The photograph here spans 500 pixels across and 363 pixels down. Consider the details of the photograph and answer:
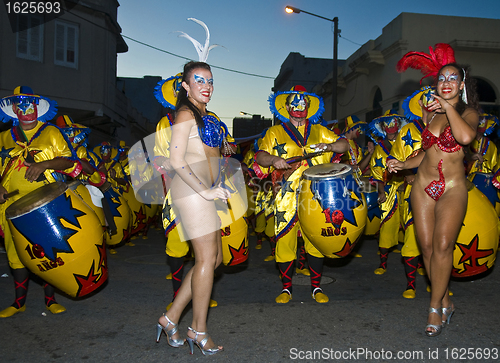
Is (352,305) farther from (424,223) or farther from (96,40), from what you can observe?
(96,40)

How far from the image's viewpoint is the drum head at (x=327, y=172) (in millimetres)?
3760

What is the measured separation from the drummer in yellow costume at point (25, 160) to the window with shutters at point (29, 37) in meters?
12.2

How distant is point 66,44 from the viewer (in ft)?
50.8

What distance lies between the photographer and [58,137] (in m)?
4.04

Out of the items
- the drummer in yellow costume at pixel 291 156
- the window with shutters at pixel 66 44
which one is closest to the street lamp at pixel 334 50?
the window with shutters at pixel 66 44

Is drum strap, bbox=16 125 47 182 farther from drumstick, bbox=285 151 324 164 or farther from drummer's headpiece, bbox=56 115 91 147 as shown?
drummer's headpiece, bbox=56 115 91 147

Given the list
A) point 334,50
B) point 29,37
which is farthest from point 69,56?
point 334,50

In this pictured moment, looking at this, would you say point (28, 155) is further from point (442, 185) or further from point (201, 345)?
point (442, 185)

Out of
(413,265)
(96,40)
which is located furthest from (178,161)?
(96,40)

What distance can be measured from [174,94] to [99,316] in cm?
216

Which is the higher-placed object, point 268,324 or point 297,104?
point 297,104

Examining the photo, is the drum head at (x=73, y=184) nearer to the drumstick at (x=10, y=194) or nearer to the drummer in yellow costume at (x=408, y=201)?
the drumstick at (x=10, y=194)

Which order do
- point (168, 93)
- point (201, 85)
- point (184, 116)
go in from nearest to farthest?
point (184, 116) < point (201, 85) < point (168, 93)

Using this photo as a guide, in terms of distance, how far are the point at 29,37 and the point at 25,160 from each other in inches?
509
